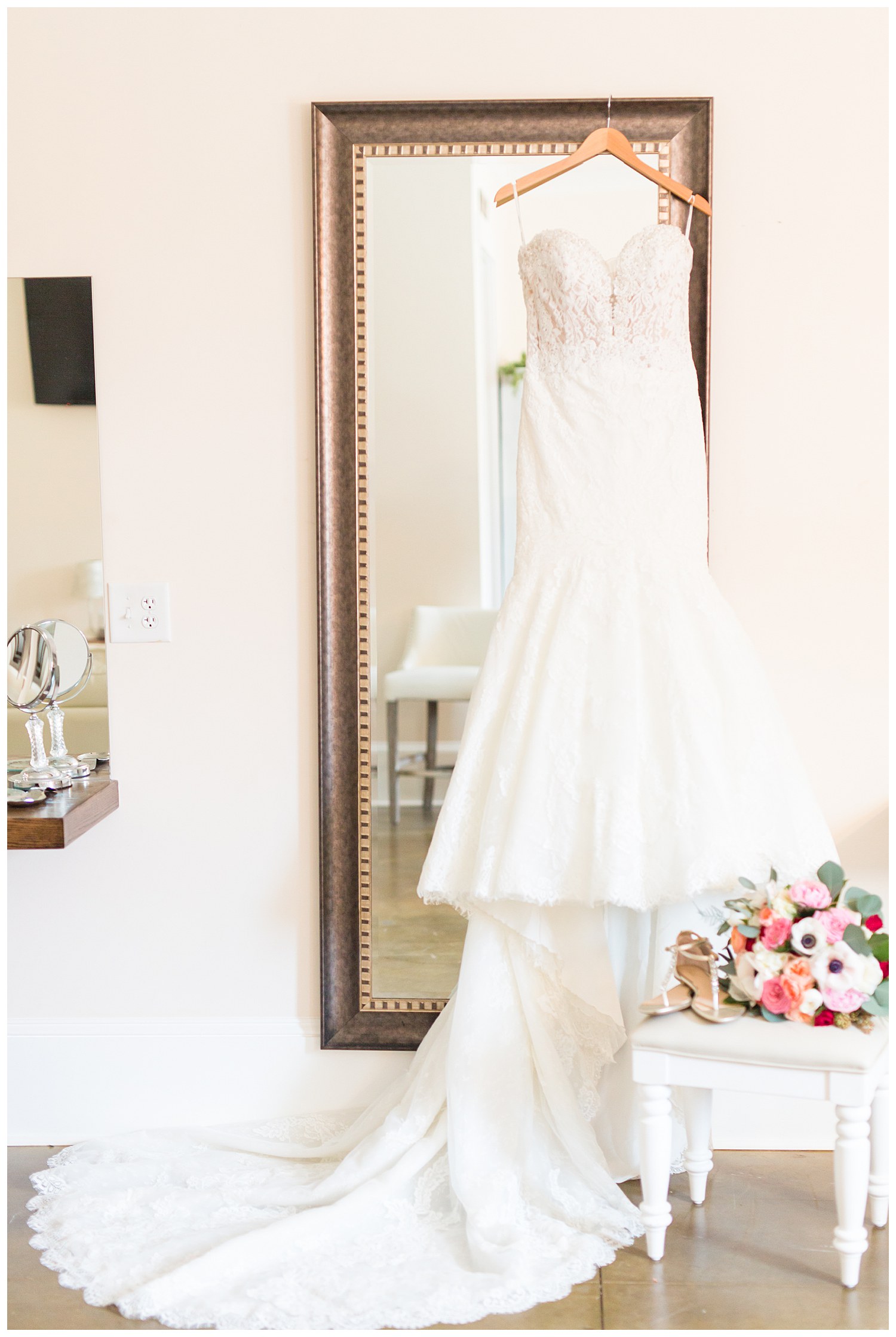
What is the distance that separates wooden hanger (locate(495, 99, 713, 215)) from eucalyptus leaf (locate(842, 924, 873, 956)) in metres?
1.33

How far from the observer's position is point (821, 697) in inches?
A: 89.1

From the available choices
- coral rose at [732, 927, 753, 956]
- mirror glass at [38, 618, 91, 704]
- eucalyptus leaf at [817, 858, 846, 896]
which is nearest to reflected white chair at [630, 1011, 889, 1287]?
coral rose at [732, 927, 753, 956]

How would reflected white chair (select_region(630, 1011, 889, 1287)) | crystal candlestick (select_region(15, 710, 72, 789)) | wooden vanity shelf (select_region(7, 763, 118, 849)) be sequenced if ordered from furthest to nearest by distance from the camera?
1. crystal candlestick (select_region(15, 710, 72, 789))
2. wooden vanity shelf (select_region(7, 763, 118, 849))
3. reflected white chair (select_region(630, 1011, 889, 1287))

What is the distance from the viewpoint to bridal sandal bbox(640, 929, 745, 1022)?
1.79 meters

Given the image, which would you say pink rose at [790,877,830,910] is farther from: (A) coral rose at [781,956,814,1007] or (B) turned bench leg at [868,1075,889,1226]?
(B) turned bench leg at [868,1075,889,1226]

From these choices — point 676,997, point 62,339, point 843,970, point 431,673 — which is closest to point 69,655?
point 62,339

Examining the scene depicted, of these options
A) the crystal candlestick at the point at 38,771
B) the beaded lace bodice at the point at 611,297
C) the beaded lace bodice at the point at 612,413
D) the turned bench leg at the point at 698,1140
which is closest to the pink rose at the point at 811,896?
the turned bench leg at the point at 698,1140

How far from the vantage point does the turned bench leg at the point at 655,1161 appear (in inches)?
70.2

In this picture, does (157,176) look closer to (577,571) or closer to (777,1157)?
(577,571)

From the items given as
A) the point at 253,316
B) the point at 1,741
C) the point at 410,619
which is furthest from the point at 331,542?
the point at 1,741

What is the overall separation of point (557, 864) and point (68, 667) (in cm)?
112

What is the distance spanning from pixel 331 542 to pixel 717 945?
1100 millimetres

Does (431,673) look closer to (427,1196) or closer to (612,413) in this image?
(612,413)

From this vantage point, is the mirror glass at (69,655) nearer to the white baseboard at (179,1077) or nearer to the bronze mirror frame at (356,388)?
the bronze mirror frame at (356,388)
